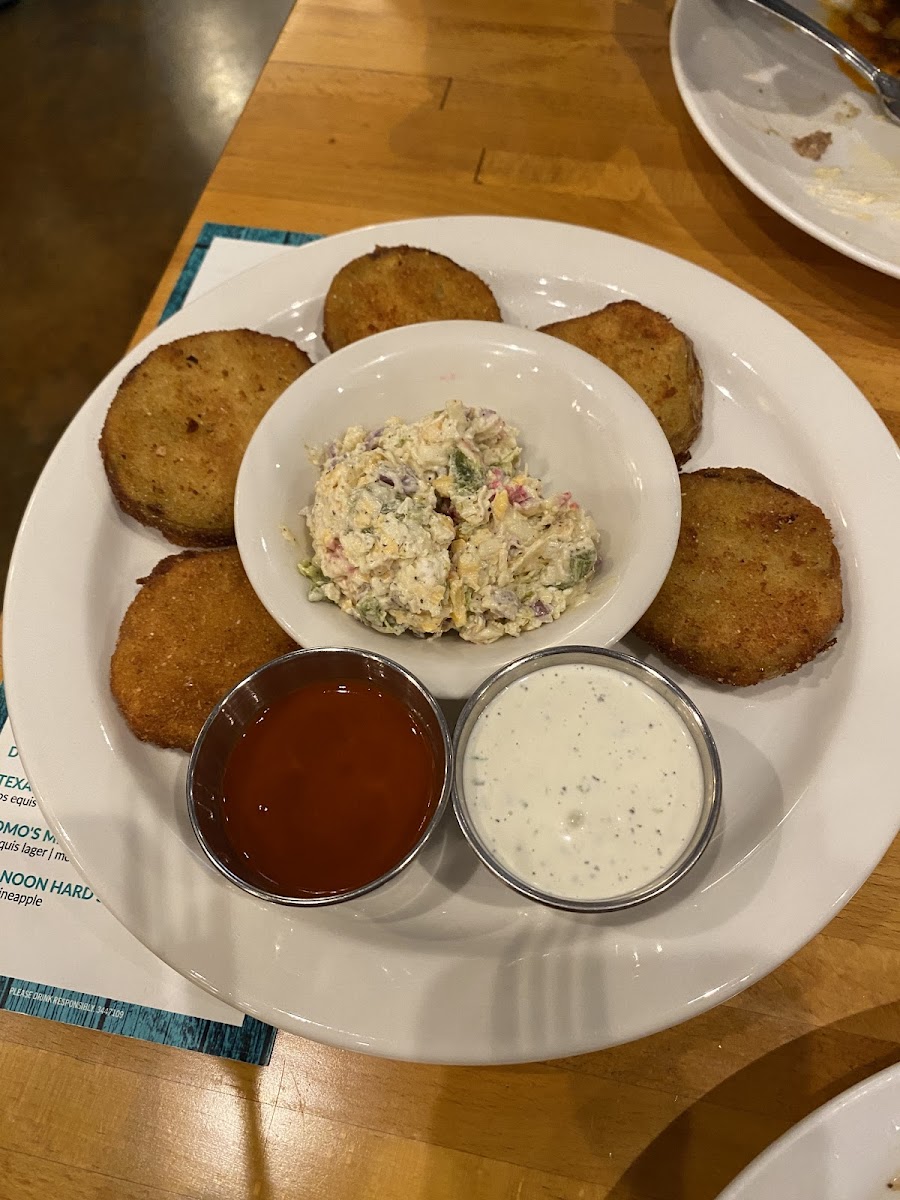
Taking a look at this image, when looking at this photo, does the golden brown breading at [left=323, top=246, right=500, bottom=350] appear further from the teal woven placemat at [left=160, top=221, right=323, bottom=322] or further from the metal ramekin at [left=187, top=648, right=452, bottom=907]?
the metal ramekin at [left=187, top=648, right=452, bottom=907]

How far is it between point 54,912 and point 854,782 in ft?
5.60

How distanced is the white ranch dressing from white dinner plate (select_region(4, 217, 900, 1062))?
0.16 m

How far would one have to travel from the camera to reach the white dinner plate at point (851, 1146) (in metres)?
1.41

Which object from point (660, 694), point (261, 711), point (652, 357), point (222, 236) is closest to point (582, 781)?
point (660, 694)

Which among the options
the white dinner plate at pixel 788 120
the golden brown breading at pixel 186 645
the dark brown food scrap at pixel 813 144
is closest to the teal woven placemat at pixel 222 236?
the golden brown breading at pixel 186 645

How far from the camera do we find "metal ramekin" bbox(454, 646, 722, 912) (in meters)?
1.46

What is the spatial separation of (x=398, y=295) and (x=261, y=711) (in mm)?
1188

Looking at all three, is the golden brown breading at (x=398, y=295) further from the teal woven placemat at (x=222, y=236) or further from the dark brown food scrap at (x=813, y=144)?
the dark brown food scrap at (x=813, y=144)

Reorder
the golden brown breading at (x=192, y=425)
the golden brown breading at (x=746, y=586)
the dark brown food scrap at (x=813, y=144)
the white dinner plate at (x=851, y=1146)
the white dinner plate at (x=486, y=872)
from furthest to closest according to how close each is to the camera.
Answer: the dark brown food scrap at (x=813, y=144)
the golden brown breading at (x=192, y=425)
the golden brown breading at (x=746, y=586)
the white dinner plate at (x=486, y=872)
the white dinner plate at (x=851, y=1146)

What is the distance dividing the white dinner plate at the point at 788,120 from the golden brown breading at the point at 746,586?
31.5 inches

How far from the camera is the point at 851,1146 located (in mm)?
1429

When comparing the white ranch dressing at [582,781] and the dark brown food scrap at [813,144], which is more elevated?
the dark brown food scrap at [813,144]

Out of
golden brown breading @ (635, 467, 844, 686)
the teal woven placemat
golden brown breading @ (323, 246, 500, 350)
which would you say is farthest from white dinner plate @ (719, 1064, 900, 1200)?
the teal woven placemat

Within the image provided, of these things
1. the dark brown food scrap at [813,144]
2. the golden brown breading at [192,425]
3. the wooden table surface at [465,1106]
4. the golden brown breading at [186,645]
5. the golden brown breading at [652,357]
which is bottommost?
the wooden table surface at [465,1106]
